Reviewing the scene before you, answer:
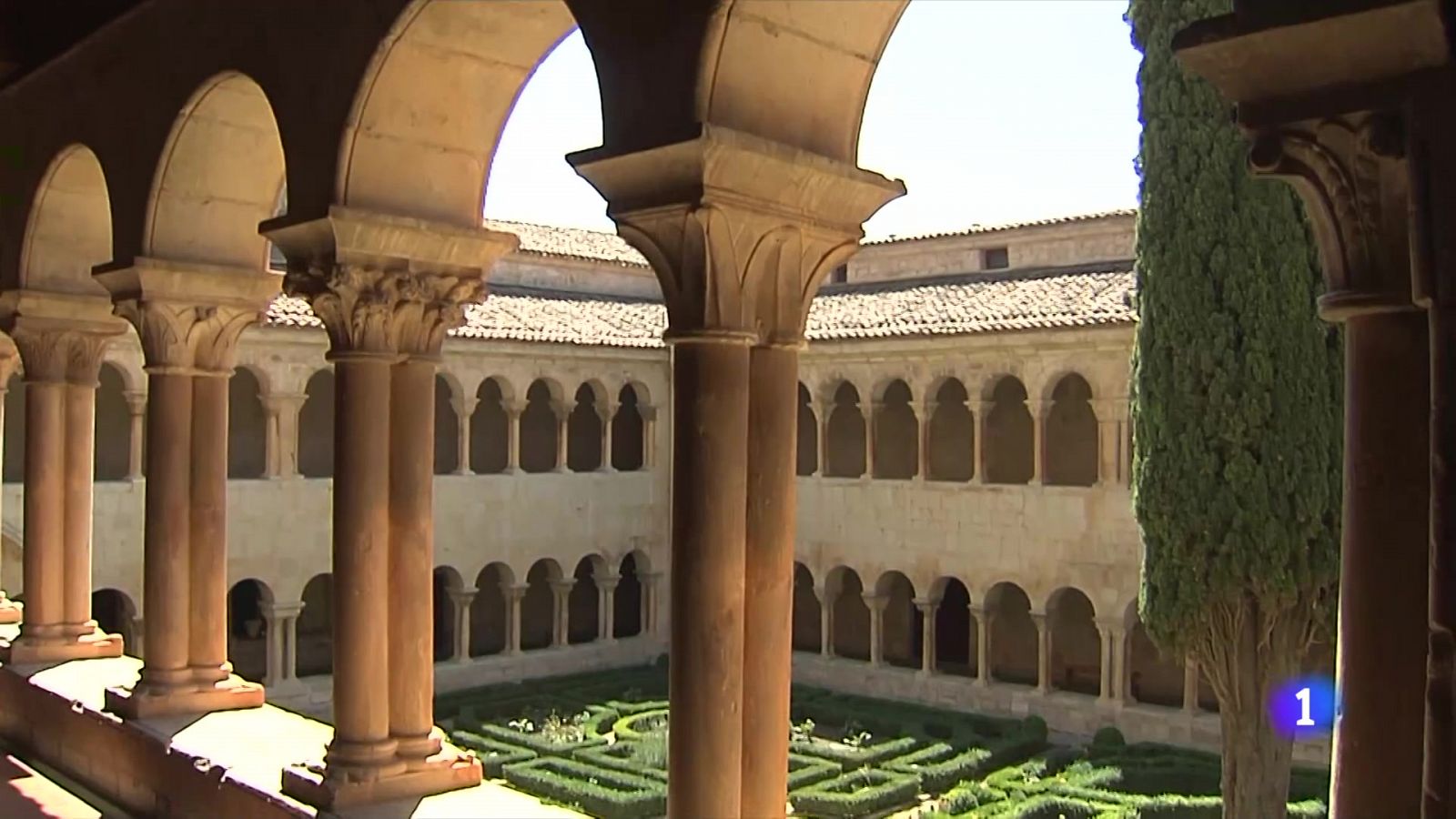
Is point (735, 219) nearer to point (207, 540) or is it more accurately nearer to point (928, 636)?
point (207, 540)

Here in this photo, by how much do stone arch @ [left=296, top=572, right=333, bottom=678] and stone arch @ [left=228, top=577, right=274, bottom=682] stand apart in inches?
25.8

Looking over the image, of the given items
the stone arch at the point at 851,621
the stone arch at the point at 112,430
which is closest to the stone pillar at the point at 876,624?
the stone arch at the point at 851,621

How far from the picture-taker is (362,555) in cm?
595

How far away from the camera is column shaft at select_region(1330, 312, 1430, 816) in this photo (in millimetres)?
2559

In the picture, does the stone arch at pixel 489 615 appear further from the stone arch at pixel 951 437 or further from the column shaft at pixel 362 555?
the column shaft at pixel 362 555

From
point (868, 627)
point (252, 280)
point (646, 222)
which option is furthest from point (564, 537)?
point (646, 222)

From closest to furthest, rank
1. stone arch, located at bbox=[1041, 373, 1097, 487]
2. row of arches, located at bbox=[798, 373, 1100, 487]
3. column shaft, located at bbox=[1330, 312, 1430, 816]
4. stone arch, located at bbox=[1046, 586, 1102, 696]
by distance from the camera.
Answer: column shaft, located at bbox=[1330, 312, 1430, 816] → row of arches, located at bbox=[798, 373, 1100, 487] → stone arch, located at bbox=[1041, 373, 1097, 487] → stone arch, located at bbox=[1046, 586, 1102, 696]

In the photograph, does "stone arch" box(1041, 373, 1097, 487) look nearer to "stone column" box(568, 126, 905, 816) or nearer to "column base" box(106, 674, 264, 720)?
"column base" box(106, 674, 264, 720)

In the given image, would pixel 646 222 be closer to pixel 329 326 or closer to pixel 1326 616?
pixel 329 326

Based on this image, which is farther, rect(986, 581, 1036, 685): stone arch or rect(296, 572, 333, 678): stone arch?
rect(986, 581, 1036, 685): stone arch

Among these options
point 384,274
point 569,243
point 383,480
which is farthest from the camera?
point 569,243

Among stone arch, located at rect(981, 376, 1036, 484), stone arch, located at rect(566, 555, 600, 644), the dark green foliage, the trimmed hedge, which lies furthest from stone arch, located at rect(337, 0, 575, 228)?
stone arch, located at rect(566, 555, 600, 644)

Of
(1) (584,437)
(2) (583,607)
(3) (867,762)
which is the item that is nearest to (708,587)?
(3) (867,762)

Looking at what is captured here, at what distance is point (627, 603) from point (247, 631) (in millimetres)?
7704
